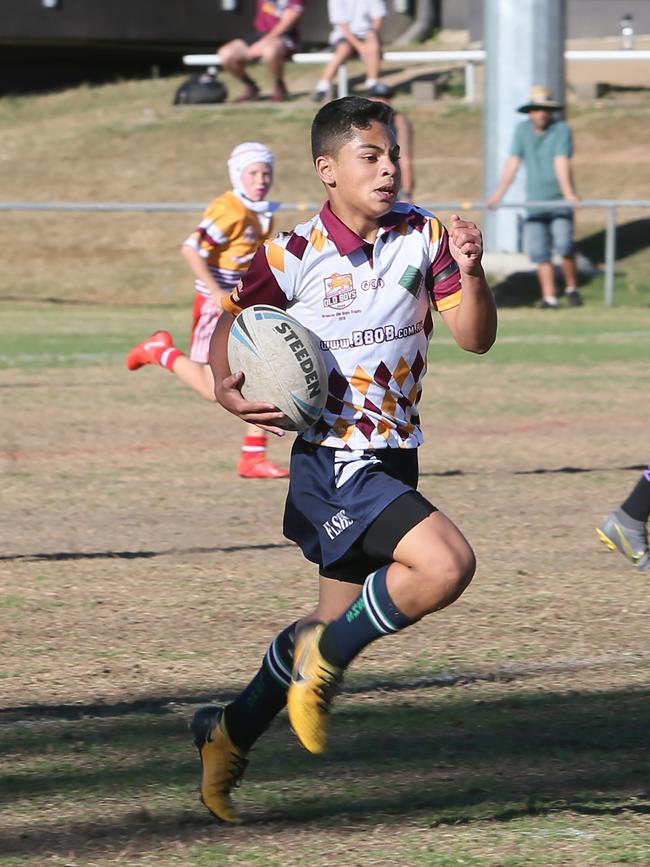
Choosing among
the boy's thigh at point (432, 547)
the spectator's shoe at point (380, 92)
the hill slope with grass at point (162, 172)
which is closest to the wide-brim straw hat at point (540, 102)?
the hill slope with grass at point (162, 172)

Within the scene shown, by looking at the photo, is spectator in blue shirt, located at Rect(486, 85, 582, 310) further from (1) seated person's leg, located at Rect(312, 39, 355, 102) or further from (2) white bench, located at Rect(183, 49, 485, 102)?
(2) white bench, located at Rect(183, 49, 485, 102)

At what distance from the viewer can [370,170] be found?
14.7 feet

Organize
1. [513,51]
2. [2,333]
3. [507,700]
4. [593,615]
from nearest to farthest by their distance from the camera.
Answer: [507,700] → [593,615] → [2,333] → [513,51]

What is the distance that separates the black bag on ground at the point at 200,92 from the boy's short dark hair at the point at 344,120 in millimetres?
24873

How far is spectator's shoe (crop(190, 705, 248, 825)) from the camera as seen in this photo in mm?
4184

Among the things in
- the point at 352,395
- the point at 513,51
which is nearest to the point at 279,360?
the point at 352,395

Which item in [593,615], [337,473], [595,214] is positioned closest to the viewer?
[337,473]

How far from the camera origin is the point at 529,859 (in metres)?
3.90

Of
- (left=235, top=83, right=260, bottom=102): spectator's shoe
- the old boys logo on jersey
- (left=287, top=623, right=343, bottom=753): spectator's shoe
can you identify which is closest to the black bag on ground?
(left=235, top=83, right=260, bottom=102): spectator's shoe

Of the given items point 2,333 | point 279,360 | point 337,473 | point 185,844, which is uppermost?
point 279,360

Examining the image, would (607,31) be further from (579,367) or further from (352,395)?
(352,395)

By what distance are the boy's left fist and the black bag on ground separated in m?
25.3

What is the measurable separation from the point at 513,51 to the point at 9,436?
11608mm

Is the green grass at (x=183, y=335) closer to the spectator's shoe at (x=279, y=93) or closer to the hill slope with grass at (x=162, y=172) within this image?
the hill slope with grass at (x=162, y=172)
